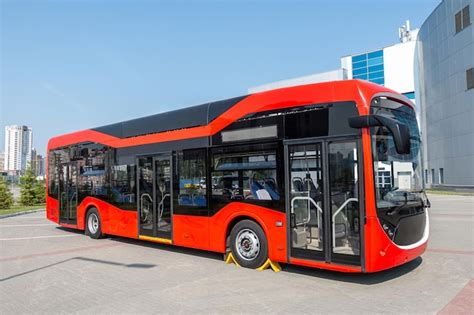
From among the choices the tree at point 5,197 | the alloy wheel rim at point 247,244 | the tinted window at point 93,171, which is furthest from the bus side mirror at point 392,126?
the tree at point 5,197

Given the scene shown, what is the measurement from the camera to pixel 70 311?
16.9 feet

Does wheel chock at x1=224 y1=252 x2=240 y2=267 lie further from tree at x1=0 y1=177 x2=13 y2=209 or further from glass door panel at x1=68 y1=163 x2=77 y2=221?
tree at x1=0 y1=177 x2=13 y2=209

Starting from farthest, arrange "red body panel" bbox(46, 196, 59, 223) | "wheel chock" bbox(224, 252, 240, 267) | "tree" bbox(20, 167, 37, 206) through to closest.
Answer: "tree" bbox(20, 167, 37, 206), "red body panel" bbox(46, 196, 59, 223), "wheel chock" bbox(224, 252, 240, 267)

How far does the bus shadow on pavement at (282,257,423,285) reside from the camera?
6.43m

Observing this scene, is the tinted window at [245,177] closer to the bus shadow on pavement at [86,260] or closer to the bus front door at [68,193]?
the bus shadow on pavement at [86,260]

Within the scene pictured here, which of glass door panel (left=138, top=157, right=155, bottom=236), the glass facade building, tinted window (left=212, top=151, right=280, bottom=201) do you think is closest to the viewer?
tinted window (left=212, top=151, right=280, bottom=201)

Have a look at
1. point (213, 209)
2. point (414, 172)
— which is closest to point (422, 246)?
point (414, 172)

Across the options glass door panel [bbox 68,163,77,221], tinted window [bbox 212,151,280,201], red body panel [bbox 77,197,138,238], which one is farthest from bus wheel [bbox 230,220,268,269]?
glass door panel [bbox 68,163,77,221]

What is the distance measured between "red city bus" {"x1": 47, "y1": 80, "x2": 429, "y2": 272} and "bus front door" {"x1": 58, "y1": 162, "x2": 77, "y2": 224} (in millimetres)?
3502

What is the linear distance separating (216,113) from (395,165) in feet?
11.5

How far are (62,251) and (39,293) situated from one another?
3688 millimetres

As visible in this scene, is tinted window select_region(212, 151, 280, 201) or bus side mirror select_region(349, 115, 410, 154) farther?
tinted window select_region(212, 151, 280, 201)

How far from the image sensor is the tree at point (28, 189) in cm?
2838

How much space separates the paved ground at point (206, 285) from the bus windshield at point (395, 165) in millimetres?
1330
